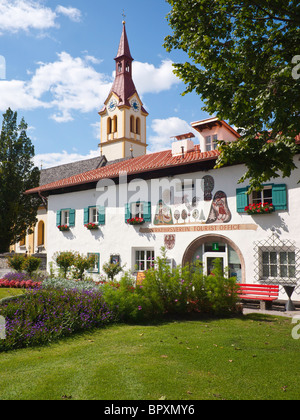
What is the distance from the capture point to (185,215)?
14.3 m

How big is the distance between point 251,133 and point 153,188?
27.3 ft

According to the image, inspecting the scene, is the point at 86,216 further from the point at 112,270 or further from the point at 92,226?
the point at 112,270

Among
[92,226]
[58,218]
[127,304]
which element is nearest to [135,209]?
[92,226]

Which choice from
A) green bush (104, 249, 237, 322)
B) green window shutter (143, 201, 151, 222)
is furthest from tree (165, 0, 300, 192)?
green window shutter (143, 201, 151, 222)

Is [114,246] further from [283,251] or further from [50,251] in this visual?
[283,251]

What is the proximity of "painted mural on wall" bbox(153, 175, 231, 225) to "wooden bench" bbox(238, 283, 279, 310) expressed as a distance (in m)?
2.60

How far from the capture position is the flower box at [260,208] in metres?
12.0

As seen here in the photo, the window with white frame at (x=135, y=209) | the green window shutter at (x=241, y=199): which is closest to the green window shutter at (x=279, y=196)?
the green window shutter at (x=241, y=199)

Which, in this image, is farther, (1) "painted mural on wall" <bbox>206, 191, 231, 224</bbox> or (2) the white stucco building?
(1) "painted mural on wall" <bbox>206, 191, 231, 224</bbox>

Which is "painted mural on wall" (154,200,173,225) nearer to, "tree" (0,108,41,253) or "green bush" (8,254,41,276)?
"green bush" (8,254,41,276)

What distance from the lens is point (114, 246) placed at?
16656mm

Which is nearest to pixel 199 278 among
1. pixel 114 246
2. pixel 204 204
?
pixel 204 204

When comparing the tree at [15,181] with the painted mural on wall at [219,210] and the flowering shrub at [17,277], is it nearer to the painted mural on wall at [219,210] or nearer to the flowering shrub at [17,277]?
the flowering shrub at [17,277]

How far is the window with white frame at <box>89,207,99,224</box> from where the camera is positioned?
17.8 metres
